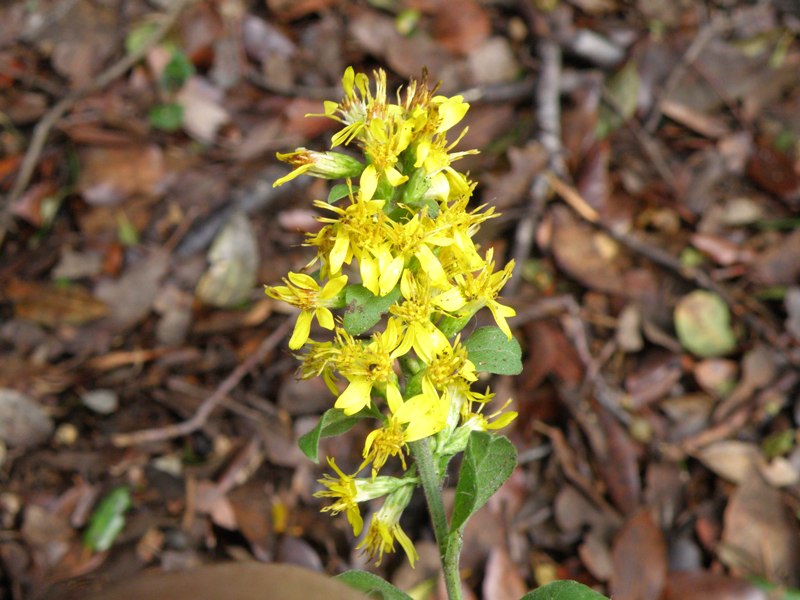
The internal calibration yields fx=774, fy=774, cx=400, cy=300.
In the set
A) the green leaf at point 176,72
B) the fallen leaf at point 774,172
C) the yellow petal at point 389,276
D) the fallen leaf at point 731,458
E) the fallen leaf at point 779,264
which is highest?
the yellow petal at point 389,276

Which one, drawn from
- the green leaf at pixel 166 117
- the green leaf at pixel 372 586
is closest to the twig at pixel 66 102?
the green leaf at pixel 166 117

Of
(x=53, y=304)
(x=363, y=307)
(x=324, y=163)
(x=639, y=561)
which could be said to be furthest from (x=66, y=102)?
(x=639, y=561)

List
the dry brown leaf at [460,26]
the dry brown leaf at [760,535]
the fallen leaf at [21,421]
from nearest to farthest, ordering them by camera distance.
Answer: the dry brown leaf at [760,535] → the fallen leaf at [21,421] → the dry brown leaf at [460,26]

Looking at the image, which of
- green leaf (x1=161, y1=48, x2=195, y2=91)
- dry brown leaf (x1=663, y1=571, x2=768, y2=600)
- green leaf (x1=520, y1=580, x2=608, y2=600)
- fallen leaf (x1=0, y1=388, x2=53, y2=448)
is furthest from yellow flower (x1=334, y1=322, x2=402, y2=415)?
green leaf (x1=161, y1=48, x2=195, y2=91)

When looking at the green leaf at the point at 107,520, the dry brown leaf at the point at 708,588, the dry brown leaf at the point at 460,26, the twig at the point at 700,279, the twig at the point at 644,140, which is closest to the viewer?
the dry brown leaf at the point at 708,588

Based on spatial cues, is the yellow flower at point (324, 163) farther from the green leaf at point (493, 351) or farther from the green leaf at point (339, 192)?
the green leaf at point (493, 351)

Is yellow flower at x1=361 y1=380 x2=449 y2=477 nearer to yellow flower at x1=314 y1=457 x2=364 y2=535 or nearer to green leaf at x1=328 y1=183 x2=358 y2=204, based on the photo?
yellow flower at x1=314 y1=457 x2=364 y2=535
